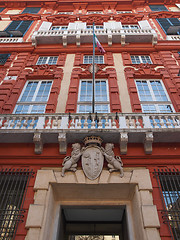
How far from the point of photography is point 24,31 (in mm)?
16375

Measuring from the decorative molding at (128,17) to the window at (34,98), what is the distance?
34.8 feet

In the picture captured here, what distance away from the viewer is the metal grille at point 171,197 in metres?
6.23

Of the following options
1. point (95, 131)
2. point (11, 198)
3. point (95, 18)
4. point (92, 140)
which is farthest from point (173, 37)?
point (11, 198)

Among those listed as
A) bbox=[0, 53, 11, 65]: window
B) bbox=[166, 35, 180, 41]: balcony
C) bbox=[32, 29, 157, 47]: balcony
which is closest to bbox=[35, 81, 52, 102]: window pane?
bbox=[0, 53, 11, 65]: window

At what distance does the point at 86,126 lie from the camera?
26.0ft

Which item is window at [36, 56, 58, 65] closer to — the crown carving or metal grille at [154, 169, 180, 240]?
the crown carving

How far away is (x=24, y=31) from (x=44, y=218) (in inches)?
596

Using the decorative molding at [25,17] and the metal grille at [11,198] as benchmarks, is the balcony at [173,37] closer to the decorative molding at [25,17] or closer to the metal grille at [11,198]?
the decorative molding at [25,17]

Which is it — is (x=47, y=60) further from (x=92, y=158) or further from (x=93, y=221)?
(x=93, y=221)

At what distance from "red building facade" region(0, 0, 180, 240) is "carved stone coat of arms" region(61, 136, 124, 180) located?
18 centimetres

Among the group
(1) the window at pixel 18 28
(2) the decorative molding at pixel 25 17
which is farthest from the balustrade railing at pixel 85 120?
(2) the decorative molding at pixel 25 17

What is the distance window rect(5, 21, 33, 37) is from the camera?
1596 centimetres

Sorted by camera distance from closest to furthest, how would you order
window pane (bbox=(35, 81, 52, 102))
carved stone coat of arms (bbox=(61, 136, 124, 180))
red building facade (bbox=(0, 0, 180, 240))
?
red building facade (bbox=(0, 0, 180, 240))
carved stone coat of arms (bbox=(61, 136, 124, 180))
window pane (bbox=(35, 81, 52, 102))

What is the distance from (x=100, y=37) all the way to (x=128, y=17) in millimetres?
5872
